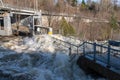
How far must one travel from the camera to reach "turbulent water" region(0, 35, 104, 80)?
1592 cm

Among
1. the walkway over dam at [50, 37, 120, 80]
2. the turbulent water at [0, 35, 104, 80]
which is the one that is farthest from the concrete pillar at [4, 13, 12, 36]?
the walkway over dam at [50, 37, 120, 80]

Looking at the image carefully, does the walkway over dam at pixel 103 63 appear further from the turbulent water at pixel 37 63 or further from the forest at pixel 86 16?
the forest at pixel 86 16

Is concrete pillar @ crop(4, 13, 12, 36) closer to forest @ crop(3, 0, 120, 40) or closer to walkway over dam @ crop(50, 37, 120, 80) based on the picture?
forest @ crop(3, 0, 120, 40)

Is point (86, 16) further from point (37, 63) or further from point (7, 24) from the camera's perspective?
Answer: point (37, 63)

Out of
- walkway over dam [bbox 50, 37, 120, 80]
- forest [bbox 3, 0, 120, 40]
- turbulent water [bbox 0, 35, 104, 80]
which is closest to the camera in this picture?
walkway over dam [bbox 50, 37, 120, 80]

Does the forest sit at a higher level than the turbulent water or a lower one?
higher

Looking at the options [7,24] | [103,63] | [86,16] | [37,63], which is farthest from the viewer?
[86,16]

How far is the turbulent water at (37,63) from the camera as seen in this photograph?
52.2 ft

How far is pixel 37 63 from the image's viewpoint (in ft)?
62.2

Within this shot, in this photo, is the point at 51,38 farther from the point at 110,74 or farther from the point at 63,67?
the point at 110,74

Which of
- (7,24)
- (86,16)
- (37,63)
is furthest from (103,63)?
(86,16)

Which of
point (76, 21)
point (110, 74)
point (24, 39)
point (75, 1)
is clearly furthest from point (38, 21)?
point (75, 1)

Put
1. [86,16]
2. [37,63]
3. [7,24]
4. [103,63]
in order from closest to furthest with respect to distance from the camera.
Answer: [103,63]
[37,63]
[7,24]
[86,16]

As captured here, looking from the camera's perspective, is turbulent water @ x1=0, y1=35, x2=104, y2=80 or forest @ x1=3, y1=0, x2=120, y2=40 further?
forest @ x1=3, y1=0, x2=120, y2=40
